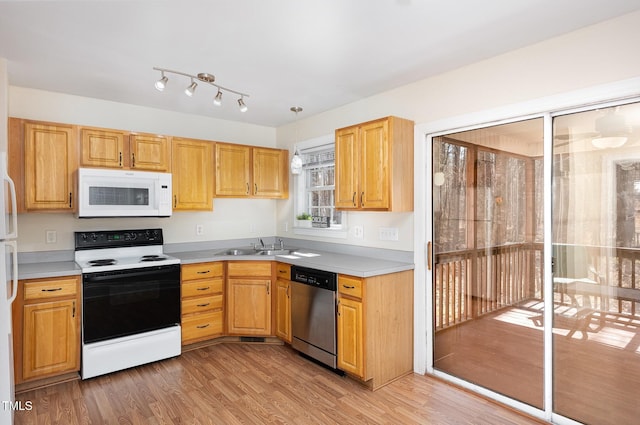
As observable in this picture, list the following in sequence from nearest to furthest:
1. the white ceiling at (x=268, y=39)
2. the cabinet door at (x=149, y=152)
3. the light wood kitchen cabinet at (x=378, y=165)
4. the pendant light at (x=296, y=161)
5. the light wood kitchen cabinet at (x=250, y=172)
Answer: the white ceiling at (x=268, y=39), the light wood kitchen cabinet at (x=378, y=165), the cabinet door at (x=149, y=152), the pendant light at (x=296, y=161), the light wood kitchen cabinet at (x=250, y=172)

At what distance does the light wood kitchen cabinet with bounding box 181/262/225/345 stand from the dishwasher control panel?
842 millimetres

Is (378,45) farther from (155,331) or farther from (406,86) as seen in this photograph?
(155,331)

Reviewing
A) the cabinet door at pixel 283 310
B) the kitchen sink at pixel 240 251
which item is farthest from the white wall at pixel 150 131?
the cabinet door at pixel 283 310

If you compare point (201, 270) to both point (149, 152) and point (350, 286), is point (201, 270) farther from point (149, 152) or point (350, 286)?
point (350, 286)

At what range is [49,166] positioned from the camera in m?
3.07

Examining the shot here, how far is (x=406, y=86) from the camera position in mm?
3205

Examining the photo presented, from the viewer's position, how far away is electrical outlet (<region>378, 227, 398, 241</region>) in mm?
3311

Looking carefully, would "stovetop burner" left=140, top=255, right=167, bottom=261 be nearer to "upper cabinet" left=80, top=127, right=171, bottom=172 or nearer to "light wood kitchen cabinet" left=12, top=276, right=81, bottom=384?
"light wood kitchen cabinet" left=12, top=276, right=81, bottom=384

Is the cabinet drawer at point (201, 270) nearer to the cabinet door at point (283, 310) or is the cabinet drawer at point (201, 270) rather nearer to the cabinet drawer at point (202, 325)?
the cabinet drawer at point (202, 325)

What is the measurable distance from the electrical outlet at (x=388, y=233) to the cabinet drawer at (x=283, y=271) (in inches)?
36.9

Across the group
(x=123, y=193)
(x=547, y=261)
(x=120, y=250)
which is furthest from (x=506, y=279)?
(x=120, y=250)

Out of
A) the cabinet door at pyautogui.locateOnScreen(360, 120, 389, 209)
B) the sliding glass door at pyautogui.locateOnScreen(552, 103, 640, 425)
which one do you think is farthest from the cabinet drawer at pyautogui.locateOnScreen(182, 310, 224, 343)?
the sliding glass door at pyautogui.locateOnScreen(552, 103, 640, 425)

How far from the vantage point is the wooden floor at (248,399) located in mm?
2432

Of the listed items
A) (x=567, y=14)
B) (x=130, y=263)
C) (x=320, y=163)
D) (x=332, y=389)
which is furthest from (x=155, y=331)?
(x=567, y=14)
